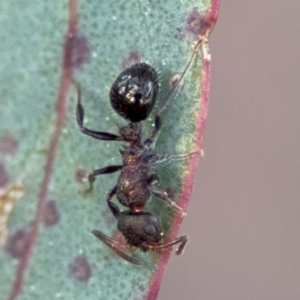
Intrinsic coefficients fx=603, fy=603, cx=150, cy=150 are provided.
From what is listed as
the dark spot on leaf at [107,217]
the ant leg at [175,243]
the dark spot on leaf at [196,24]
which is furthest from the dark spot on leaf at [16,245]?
the dark spot on leaf at [196,24]

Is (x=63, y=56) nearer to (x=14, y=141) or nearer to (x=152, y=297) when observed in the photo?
(x=14, y=141)

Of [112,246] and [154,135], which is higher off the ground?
[154,135]

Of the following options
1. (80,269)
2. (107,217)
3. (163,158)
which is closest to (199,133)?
(163,158)

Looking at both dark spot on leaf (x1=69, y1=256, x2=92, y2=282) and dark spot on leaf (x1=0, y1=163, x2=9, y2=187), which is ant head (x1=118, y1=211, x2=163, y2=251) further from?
dark spot on leaf (x1=0, y1=163, x2=9, y2=187)

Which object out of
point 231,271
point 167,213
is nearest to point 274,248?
point 231,271

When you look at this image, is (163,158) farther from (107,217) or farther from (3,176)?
(3,176)

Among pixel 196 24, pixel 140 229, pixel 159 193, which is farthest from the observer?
pixel 140 229

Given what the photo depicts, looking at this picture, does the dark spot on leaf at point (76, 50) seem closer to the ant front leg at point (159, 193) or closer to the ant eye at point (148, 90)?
the ant eye at point (148, 90)

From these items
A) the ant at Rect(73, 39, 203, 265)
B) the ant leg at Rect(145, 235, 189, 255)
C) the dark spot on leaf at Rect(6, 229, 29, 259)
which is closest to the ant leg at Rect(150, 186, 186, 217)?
the ant at Rect(73, 39, 203, 265)
